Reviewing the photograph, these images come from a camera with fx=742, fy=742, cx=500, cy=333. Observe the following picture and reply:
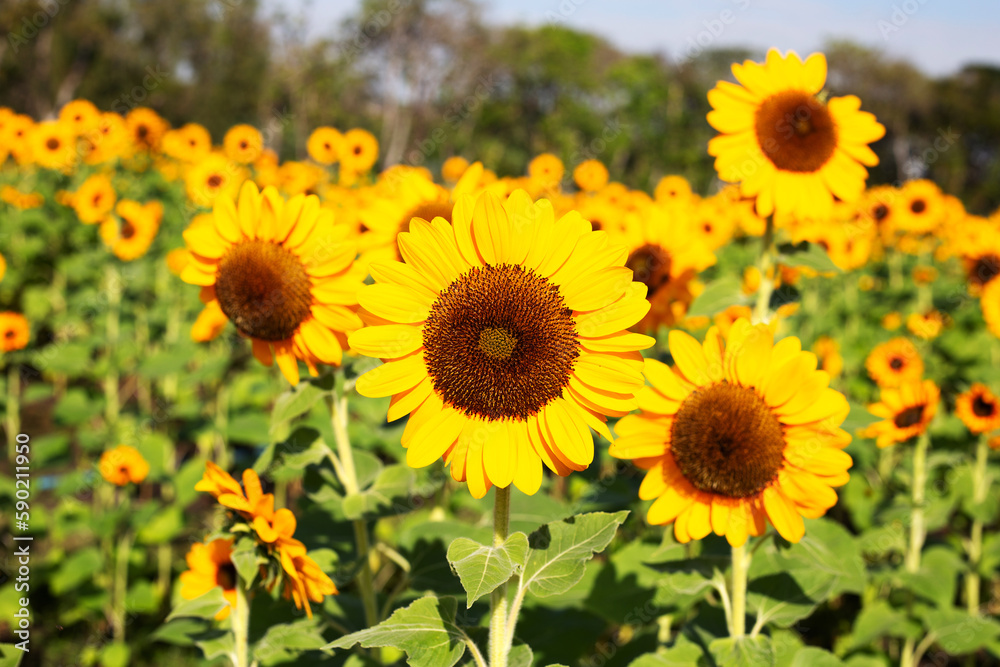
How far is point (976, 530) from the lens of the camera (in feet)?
13.3

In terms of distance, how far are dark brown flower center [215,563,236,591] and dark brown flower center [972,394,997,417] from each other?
11.8 feet

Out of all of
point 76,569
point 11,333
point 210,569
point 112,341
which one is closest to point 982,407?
point 210,569

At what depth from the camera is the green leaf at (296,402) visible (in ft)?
7.14

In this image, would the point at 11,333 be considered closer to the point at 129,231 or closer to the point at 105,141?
the point at 129,231

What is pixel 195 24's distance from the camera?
1353 inches

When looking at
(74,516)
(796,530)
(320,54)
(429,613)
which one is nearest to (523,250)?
(429,613)

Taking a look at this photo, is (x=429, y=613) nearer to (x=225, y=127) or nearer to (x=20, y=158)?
(x=20, y=158)

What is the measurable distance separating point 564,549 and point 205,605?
1.14 meters

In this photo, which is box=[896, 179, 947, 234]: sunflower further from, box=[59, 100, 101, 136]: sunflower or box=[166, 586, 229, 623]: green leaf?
box=[59, 100, 101, 136]: sunflower

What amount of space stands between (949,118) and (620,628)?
46.5 meters

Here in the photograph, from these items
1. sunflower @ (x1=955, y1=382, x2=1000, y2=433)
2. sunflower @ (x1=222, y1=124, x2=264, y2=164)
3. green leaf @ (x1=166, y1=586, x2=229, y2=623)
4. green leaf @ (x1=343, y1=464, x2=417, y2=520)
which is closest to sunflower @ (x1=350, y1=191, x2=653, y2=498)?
green leaf @ (x1=343, y1=464, x2=417, y2=520)

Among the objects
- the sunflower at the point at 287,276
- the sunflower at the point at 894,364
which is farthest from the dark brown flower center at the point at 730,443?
the sunflower at the point at 894,364

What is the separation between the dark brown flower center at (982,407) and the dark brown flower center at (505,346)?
3.15 m

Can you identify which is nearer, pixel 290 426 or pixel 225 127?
pixel 290 426
